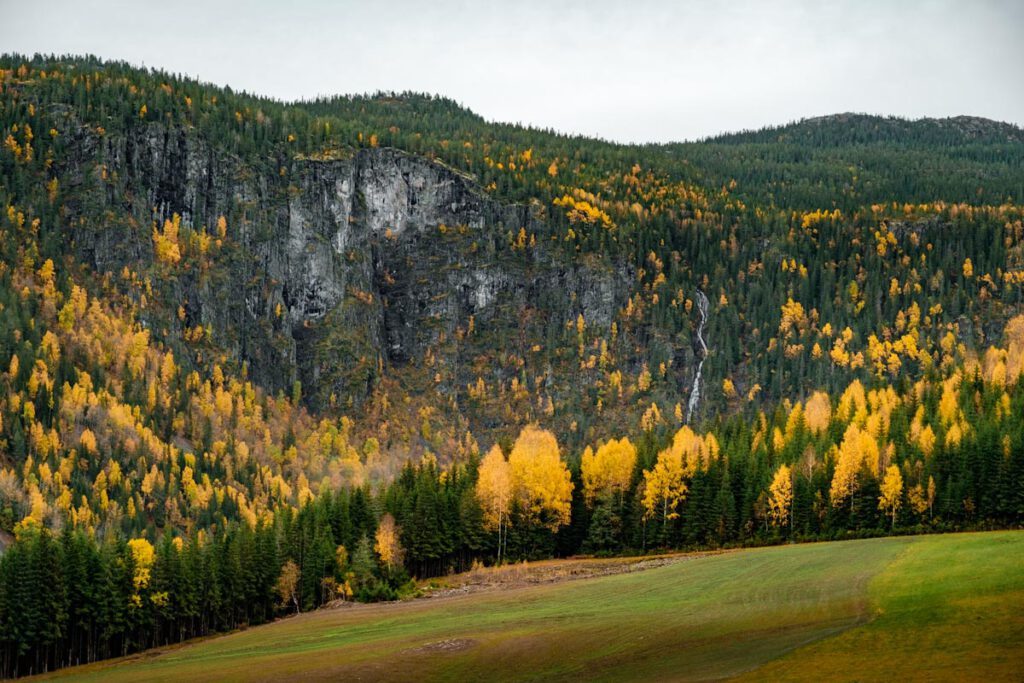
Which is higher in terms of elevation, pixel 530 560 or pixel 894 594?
pixel 894 594

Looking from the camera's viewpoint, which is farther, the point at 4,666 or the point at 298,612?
the point at 298,612

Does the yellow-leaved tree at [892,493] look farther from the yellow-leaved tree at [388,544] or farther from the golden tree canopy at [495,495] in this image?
the yellow-leaved tree at [388,544]

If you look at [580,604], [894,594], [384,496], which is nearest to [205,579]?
[384,496]

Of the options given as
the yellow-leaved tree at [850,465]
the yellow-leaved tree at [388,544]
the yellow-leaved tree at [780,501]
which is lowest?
the yellow-leaved tree at [388,544]

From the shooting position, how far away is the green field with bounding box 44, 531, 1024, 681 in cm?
7100

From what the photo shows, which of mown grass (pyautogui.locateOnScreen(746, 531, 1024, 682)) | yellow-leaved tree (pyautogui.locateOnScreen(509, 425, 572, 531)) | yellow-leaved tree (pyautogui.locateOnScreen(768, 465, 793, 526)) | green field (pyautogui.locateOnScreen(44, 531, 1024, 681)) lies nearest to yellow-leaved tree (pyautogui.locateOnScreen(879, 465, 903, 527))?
yellow-leaved tree (pyautogui.locateOnScreen(768, 465, 793, 526))

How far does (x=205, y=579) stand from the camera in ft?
400

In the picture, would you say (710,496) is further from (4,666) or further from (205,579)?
(4,666)

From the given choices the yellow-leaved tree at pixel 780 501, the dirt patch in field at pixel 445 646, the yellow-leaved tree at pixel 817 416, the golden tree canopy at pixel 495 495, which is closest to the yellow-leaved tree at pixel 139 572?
the golden tree canopy at pixel 495 495

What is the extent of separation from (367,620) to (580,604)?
60.7 ft

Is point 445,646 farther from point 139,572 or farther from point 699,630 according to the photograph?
point 139,572

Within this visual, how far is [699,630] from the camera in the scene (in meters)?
82.7

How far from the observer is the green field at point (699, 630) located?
71000 millimetres

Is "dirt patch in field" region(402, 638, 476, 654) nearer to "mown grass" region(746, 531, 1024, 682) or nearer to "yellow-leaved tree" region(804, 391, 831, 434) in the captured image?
"mown grass" region(746, 531, 1024, 682)
